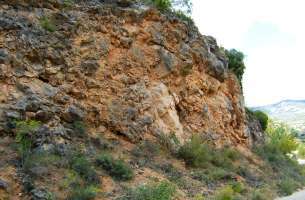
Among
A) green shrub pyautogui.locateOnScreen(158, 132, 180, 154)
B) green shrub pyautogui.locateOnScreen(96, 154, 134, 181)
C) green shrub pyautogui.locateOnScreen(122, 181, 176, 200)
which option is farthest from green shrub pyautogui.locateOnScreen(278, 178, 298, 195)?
green shrub pyautogui.locateOnScreen(122, 181, 176, 200)

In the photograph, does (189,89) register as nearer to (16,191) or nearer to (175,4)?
(175,4)

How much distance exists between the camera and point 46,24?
15.2m

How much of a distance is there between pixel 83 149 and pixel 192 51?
8.78m

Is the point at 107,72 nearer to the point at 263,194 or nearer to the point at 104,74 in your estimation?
the point at 104,74


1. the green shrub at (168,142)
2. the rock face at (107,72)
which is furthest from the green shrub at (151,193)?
the green shrub at (168,142)

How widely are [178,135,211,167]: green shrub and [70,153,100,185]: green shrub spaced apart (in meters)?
4.96

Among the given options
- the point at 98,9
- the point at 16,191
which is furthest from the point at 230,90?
the point at 16,191

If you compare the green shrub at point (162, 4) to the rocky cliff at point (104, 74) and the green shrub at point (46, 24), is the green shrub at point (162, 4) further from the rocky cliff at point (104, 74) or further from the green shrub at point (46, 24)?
the green shrub at point (46, 24)

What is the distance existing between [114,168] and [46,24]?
5.46 meters

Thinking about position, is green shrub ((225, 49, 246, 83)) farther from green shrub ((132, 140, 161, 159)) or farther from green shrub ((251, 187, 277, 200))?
green shrub ((132, 140, 161, 159))

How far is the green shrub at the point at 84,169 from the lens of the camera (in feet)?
39.7

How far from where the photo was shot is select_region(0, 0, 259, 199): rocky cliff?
13492 mm

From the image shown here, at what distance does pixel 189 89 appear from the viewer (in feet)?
64.5

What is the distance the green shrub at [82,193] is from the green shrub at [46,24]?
19.9 feet
